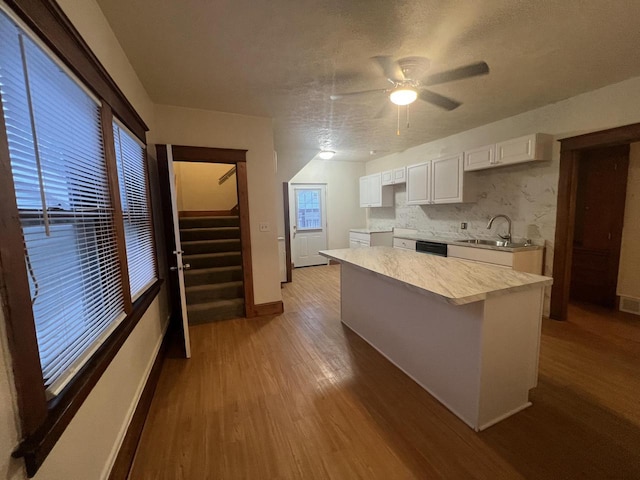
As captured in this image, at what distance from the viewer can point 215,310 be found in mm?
3371

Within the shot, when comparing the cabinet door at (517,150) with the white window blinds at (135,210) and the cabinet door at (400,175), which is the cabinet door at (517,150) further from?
the white window blinds at (135,210)

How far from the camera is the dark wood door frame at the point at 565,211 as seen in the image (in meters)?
2.86

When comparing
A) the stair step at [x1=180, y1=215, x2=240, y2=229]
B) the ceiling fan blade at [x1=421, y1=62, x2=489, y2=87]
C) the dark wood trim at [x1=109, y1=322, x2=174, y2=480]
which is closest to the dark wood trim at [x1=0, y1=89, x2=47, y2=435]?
the dark wood trim at [x1=109, y1=322, x2=174, y2=480]

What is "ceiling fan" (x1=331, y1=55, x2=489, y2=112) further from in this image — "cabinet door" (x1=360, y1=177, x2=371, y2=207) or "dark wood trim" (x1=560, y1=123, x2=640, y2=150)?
"cabinet door" (x1=360, y1=177, x2=371, y2=207)

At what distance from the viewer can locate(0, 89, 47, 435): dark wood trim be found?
2.37 ft

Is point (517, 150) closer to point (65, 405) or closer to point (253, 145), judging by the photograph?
point (253, 145)

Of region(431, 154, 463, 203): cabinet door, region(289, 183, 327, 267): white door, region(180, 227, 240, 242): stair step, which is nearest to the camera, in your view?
region(431, 154, 463, 203): cabinet door

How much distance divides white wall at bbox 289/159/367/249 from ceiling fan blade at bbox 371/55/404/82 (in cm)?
418

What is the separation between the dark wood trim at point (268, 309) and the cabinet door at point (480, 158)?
321cm

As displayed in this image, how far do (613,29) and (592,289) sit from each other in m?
3.34

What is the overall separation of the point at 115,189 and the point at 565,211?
4232 mm

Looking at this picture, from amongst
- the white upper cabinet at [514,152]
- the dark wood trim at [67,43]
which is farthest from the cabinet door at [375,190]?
the dark wood trim at [67,43]

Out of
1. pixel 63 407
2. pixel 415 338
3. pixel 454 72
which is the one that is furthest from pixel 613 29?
pixel 63 407

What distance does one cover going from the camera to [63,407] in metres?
0.92
